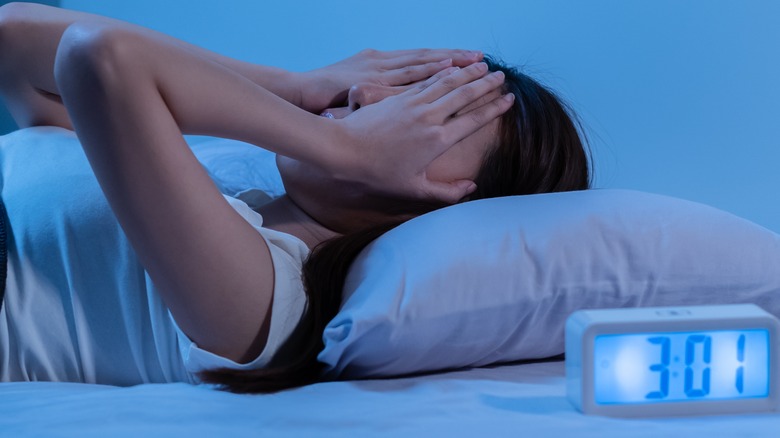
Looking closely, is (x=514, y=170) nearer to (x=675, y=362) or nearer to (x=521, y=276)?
(x=521, y=276)

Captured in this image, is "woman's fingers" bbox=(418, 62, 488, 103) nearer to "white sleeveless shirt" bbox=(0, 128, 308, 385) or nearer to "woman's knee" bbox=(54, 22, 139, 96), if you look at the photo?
"white sleeveless shirt" bbox=(0, 128, 308, 385)

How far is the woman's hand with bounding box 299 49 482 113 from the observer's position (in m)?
1.21

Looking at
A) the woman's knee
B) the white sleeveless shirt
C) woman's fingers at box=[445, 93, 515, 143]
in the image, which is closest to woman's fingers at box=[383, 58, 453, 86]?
woman's fingers at box=[445, 93, 515, 143]

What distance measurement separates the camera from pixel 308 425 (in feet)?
2.20

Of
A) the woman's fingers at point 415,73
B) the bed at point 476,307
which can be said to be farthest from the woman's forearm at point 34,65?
the bed at point 476,307

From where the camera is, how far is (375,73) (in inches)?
49.9

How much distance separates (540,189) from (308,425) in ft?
2.00

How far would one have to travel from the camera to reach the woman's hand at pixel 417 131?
964 millimetres

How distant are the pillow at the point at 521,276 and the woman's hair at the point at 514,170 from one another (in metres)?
0.03

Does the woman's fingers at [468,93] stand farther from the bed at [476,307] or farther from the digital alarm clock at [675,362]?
the digital alarm clock at [675,362]

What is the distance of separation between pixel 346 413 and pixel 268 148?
0.32 meters

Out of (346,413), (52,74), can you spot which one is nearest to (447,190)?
(346,413)

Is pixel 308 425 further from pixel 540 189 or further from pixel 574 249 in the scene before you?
pixel 540 189

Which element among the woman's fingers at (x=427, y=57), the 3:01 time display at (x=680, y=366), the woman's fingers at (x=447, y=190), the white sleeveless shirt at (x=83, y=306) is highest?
the woman's fingers at (x=427, y=57)
